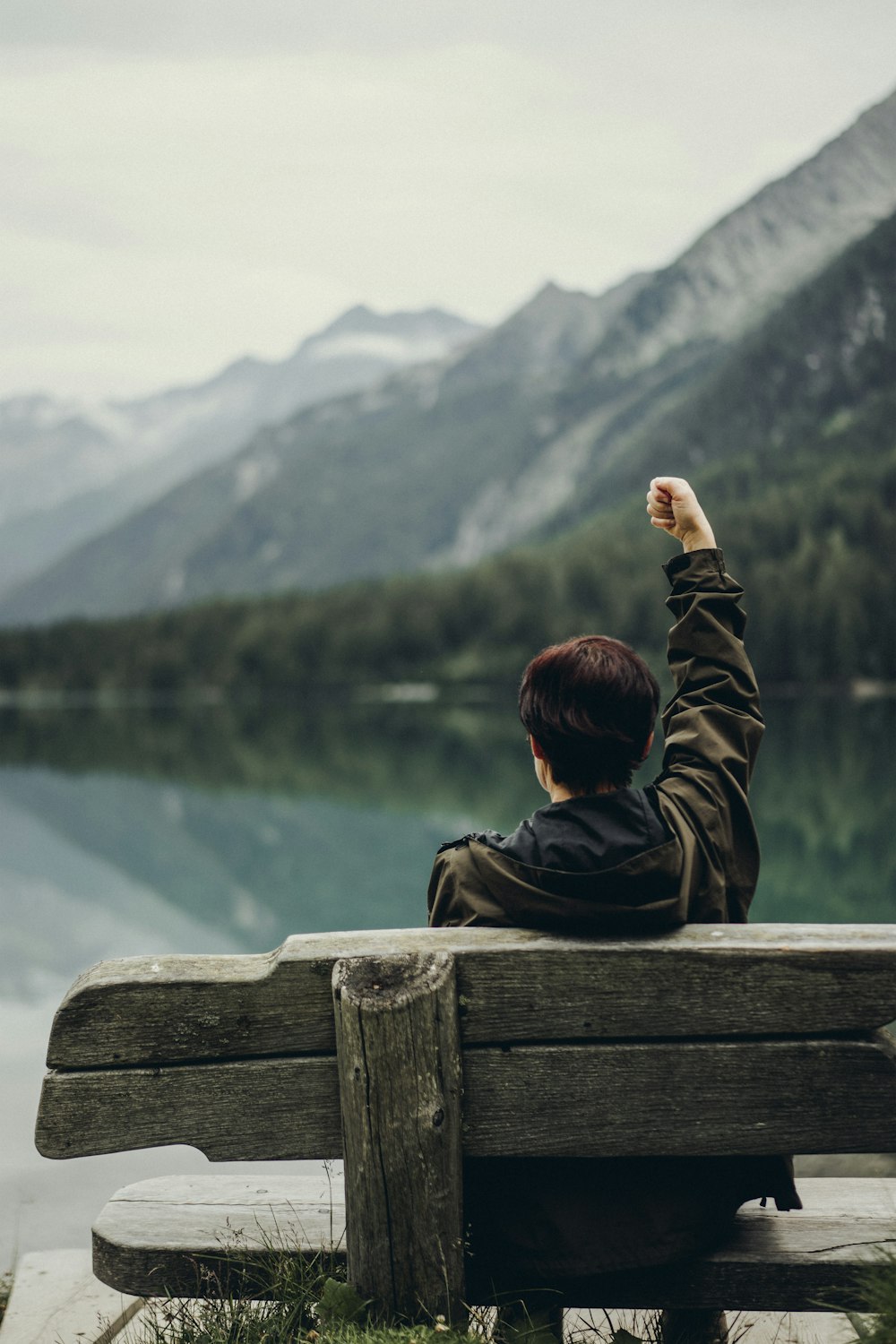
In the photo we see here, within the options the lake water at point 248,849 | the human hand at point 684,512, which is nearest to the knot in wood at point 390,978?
the human hand at point 684,512

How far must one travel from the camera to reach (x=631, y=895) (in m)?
2.78

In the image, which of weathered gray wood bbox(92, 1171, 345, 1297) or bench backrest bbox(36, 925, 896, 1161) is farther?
weathered gray wood bbox(92, 1171, 345, 1297)

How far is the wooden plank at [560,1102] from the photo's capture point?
2.73 metres

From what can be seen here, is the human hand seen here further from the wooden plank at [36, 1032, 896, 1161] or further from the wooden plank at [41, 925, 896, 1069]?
the wooden plank at [36, 1032, 896, 1161]

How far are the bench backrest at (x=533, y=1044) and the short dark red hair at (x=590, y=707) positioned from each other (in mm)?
411

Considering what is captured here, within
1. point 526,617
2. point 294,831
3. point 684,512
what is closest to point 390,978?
point 684,512

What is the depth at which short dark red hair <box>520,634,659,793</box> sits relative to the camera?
2.94 meters

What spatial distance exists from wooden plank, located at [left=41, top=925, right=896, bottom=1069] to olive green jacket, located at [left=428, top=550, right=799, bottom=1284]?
125 millimetres

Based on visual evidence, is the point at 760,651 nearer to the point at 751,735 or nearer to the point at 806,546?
the point at 806,546

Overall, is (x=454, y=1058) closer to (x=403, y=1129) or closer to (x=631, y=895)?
(x=403, y=1129)

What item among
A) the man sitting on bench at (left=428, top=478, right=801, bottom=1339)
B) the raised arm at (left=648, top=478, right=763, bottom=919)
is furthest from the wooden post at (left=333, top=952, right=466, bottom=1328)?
the raised arm at (left=648, top=478, right=763, bottom=919)

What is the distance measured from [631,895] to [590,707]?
424 mm

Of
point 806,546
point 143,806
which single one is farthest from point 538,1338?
→ point 806,546

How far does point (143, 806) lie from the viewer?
3600 centimetres
